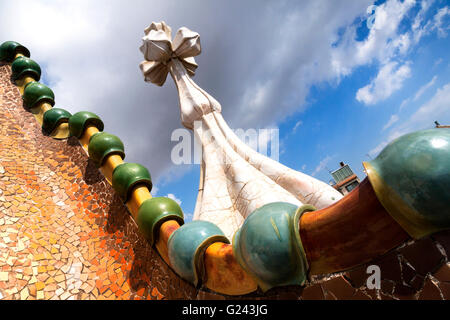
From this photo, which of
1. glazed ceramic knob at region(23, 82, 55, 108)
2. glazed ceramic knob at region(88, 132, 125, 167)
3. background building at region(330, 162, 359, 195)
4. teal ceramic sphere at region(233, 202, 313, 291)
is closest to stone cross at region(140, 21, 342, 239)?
glazed ceramic knob at region(88, 132, 125, 167)

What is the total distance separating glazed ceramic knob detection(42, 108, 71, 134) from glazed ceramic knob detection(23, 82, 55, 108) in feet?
1.16

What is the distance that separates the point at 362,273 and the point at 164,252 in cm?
120

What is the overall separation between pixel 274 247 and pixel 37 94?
367 centimetres

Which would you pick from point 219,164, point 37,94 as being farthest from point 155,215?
point 37,94

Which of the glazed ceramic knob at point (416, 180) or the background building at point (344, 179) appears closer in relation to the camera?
the glazed ceramic knob at point (416, 180)

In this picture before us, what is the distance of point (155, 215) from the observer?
1.79 meters

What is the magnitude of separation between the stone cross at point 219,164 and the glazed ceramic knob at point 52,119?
7.00 feet

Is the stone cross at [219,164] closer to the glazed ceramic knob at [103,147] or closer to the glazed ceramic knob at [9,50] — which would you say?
→ the glazed ceramic knob at [103,147]

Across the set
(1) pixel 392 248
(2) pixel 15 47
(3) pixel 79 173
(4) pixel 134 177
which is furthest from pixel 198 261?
(2) pixel 15 47

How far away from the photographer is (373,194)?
85 centimetres

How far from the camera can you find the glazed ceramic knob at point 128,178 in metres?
2.13

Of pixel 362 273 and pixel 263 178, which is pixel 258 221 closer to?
pixel 362 273

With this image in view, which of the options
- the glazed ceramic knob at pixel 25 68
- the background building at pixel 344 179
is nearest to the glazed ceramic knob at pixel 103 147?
the glazed ceramic knob at pixel 25 68

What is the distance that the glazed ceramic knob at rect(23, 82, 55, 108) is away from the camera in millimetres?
3314
